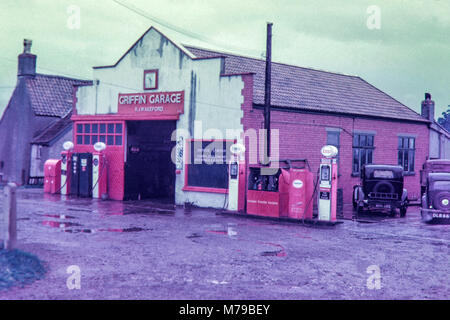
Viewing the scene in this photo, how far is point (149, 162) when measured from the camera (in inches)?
959

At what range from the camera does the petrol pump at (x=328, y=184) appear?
16094 millimetres

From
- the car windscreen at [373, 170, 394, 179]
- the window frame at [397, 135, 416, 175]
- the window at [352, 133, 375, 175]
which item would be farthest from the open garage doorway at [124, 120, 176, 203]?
the window frame at [397, 135, 416, 175]

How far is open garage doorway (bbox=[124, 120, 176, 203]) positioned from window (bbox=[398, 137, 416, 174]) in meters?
11.5

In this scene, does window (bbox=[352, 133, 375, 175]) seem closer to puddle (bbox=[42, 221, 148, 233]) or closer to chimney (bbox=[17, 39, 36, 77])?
puddle (bbox=[42, 221, 148, 233])

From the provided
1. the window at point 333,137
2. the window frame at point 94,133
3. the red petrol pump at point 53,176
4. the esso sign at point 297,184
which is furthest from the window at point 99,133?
the esso sign at point 297,184

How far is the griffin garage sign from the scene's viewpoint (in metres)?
21.6

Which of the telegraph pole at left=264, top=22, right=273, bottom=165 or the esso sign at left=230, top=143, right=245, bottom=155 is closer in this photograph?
the esso sign at left=230, top=143, right=245, bottom=155

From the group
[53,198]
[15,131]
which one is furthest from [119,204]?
[15,131]

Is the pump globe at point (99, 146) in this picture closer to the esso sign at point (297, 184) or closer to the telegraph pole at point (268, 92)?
the telegraph pole at point (268, 92)

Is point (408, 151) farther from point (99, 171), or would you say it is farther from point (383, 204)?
point (99, 171)

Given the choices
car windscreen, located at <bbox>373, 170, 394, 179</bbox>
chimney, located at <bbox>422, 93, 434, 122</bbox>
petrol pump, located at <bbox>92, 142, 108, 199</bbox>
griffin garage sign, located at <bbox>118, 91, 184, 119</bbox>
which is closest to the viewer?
car windscreen, located at <bbox>373, 170, 394, 179</bbox>

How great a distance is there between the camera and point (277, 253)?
1084cm

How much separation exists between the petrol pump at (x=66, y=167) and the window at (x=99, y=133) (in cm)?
72

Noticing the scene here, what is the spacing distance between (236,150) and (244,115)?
1771mm
